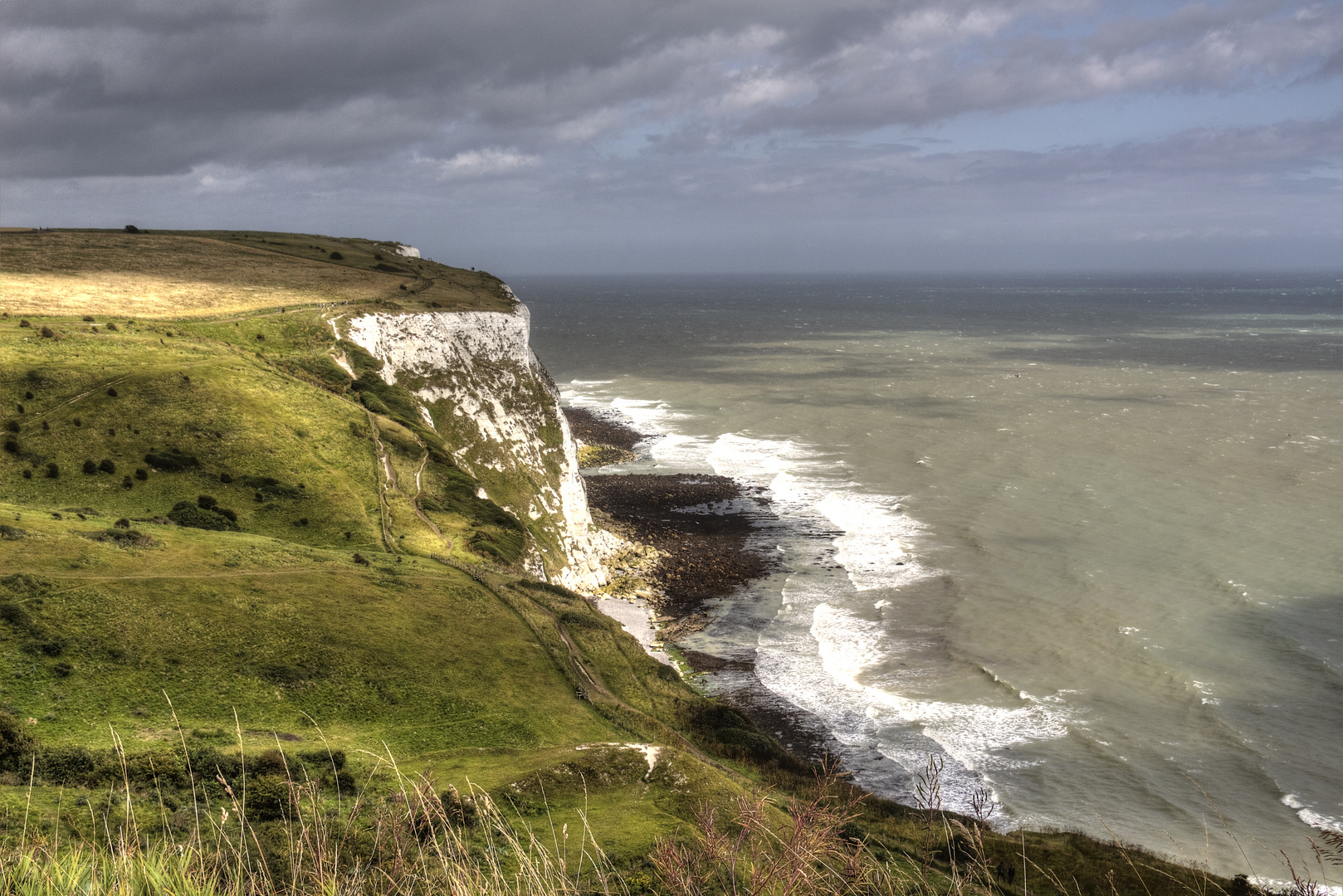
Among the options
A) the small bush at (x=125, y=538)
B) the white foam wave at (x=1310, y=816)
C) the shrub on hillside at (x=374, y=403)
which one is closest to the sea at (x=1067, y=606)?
the white foam wave at (x=1310, y=816)

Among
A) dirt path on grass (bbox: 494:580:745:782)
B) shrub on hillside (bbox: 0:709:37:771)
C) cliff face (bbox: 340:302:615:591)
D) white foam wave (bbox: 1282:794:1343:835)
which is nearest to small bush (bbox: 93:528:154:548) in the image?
shrub on hillside (bbox: 0:709:37:771)

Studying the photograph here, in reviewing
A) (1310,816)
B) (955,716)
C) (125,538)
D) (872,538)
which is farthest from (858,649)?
(125,538)

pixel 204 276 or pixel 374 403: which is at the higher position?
pixel 204 276

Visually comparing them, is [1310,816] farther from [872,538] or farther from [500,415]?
[500,415]

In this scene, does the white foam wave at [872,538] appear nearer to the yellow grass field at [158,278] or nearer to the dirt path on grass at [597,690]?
the dirt path on grass at [597,690]

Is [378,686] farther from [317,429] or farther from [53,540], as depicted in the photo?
[317,429]
